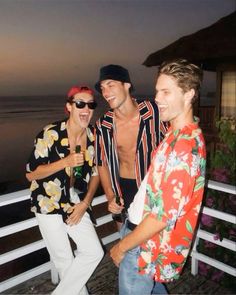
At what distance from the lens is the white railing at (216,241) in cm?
300

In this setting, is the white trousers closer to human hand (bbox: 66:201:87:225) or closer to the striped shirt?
human hand (bbox: 66:201:87:225)

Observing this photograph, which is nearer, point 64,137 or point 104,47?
point 64,137

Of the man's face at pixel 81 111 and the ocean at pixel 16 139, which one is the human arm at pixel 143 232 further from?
the ocean at pixel 16 139

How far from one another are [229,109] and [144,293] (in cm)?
998

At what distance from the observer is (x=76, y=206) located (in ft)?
8.83

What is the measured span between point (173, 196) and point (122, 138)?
1578 millimetres

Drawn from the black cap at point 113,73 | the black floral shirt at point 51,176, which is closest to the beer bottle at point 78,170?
the black floral shirt at point 51,176

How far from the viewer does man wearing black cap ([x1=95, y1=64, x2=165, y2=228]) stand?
2.83m

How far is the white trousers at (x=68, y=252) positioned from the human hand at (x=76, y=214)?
6 cm

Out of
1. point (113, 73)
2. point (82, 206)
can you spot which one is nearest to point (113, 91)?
point (113, 73)

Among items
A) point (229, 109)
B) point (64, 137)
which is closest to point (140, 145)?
point (64, 137)

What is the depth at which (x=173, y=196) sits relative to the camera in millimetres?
A: 1501

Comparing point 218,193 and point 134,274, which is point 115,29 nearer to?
point 218,193

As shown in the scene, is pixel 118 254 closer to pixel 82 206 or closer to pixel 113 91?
pixel 82 206
